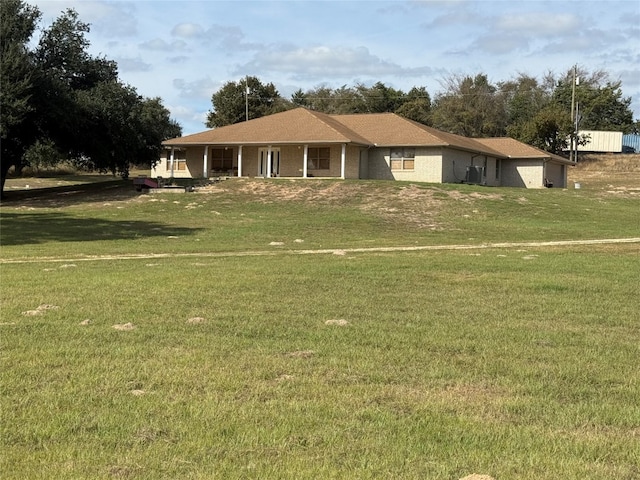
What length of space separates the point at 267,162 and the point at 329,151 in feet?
13.8

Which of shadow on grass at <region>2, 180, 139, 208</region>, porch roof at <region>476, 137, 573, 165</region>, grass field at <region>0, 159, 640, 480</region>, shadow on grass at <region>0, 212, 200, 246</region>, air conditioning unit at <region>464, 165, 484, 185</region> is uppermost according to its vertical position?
porch roof at <region>476, 137, 573, 165</region>

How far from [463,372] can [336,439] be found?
189cm

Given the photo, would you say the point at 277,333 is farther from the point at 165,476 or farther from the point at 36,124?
the point at 36,124

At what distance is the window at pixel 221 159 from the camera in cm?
4709

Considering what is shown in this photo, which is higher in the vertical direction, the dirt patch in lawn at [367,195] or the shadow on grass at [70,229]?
the dirt patch in lawn at [367,195]

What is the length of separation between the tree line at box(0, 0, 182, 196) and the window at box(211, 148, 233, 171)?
3745mm

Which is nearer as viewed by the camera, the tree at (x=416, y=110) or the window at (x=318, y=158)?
the window at (x=318, y=158)

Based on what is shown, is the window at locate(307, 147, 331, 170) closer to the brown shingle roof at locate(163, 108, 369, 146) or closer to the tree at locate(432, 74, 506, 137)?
the brown shingle roof at locate(163, 108, 369, 146)

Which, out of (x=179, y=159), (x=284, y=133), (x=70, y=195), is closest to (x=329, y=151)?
(x=284, y=133)

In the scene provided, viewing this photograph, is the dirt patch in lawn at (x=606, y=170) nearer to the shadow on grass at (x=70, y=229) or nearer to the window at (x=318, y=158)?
the window at (x=318, y=158)

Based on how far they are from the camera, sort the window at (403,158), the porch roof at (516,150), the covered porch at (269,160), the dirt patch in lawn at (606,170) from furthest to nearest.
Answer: the dirt patch in lawn at (606,170)
the porch roof at (516,150)
the window at (403,158)
the covered porch at (269,160)

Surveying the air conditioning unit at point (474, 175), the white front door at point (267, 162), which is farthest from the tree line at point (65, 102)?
the air conditioning unit at point (474, 175)

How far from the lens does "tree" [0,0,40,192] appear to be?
3444cm

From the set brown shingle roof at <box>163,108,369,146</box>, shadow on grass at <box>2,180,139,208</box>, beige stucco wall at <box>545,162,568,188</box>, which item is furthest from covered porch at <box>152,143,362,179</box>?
beige stucco wall at <box>545,162,568,188</box>
